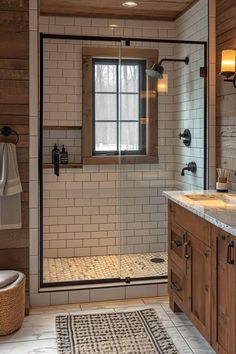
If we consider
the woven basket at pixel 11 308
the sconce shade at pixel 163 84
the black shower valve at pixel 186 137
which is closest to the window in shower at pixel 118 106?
the sconce shade at pixel 163 84

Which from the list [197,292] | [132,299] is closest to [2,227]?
[132,299]

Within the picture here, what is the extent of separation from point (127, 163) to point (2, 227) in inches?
62.1

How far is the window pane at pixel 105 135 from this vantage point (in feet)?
14.8

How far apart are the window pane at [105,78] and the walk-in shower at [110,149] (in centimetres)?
1

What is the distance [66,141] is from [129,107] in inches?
29.1

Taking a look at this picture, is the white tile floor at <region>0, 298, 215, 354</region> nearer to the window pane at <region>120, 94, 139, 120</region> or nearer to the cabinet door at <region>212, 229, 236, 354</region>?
the cabinet door at <region>212, 229, 236, 354</region>

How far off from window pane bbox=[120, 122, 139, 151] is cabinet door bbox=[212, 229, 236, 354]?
2186 millimetres

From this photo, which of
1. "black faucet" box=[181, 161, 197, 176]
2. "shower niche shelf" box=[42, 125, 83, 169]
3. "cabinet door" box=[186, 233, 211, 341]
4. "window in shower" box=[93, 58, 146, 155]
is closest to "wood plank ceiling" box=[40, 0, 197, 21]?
"window in shower" box=[93, 58, 146, 155]

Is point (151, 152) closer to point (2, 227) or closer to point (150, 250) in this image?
point (150, 250)

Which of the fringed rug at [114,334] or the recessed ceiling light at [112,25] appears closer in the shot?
the fringed rug at [114,334]

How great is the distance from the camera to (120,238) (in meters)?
4.56

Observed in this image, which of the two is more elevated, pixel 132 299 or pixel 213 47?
pixel 213 47

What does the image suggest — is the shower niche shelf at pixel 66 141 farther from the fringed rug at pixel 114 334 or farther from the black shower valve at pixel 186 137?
the fringed rug at pixel 114 334

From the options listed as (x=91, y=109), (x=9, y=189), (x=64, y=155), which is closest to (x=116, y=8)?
(x=91, y=109)
